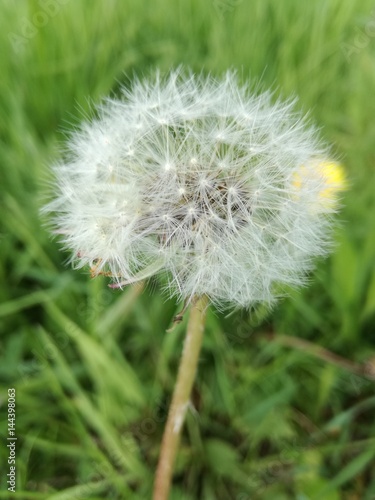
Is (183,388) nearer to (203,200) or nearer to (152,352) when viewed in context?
(203,200)

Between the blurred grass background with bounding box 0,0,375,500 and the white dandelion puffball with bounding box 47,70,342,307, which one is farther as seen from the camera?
the blurred grass background with bounding box 0,0,375,500

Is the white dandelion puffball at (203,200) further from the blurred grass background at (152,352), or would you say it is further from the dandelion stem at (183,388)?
the blurred grass background at (152,352)

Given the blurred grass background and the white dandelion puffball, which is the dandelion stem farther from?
the blurred grass background

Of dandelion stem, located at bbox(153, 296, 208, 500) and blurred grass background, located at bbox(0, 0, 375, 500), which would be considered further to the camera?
blurred grass background, located at bbox(0, 0, 375, 500)

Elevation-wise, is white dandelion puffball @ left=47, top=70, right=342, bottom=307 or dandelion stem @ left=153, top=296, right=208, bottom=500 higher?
white dandelion puffball @ left=47, top=70, right=342, bottom=307

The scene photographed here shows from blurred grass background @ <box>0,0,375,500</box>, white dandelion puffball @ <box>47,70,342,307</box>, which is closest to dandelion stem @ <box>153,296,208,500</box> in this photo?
white dandelion puffball @ <box>47,70,342,307</box>
